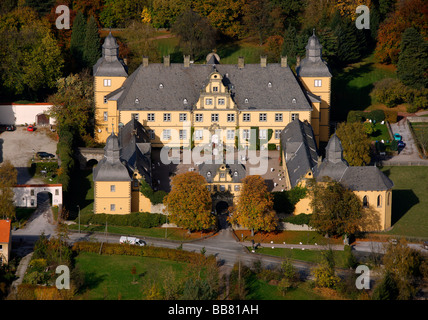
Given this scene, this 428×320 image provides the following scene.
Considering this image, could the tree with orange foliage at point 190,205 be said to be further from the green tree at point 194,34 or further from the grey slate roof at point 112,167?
the green tree at point 194,34

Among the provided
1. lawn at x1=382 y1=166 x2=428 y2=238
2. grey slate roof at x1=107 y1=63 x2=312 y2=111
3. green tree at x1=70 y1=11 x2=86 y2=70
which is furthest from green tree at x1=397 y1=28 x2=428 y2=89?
A: green tree at x1=70 y1=11 x2=86 y2=70

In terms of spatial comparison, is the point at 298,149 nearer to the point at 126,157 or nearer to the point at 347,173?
the point at 347,173

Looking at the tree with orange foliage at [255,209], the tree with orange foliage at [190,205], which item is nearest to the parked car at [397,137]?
the tree with orange foliage at [255,209]

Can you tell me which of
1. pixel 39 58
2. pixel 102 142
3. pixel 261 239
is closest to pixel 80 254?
pixel 261 239

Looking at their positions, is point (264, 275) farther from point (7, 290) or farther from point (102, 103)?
point (102, 103)

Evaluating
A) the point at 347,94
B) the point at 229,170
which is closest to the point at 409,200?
the point at 229,170

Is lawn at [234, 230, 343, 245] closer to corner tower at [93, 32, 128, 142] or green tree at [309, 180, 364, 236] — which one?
green tree at [309, 180, 364, 236]
